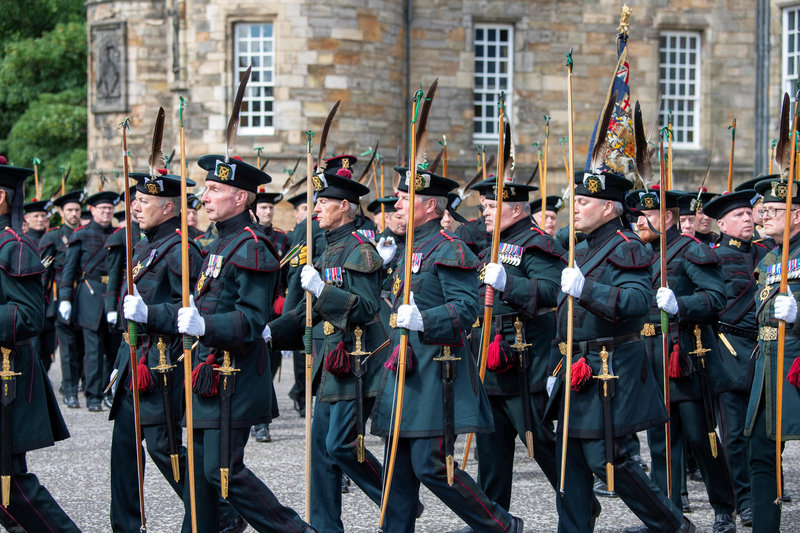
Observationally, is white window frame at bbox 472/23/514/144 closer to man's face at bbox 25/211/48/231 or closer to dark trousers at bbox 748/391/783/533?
man's face at bbox 25/211/48/231

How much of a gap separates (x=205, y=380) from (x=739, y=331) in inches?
175

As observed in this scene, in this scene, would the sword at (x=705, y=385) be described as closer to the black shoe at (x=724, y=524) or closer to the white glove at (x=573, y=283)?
the black shoe at (x=724, y=524)

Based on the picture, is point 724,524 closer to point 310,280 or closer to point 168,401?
point 310,280

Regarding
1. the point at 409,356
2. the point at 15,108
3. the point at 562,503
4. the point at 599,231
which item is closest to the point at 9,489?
the point at 409,356

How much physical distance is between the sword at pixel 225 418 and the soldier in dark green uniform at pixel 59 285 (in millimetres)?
7914

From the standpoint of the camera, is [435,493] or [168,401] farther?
[168,401]

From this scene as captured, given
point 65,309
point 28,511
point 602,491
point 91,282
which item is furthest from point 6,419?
point 91,282

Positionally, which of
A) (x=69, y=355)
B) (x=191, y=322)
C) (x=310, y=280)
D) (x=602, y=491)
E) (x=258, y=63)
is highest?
(x=258, y=63)

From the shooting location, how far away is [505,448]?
8.17 metres

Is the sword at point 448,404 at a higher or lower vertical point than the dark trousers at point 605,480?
higher

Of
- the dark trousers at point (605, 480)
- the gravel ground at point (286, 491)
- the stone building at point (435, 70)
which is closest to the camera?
the dark trousers at point (605, 480)

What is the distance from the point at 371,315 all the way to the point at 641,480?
193 centimetres

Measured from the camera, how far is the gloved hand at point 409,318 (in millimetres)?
6441

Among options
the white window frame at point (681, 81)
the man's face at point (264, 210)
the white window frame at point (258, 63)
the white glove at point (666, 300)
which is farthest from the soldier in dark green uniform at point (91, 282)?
the white window frame at point (681, 81)
